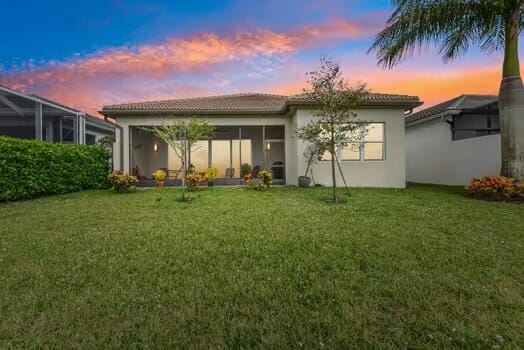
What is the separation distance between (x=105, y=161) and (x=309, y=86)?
9.51 m

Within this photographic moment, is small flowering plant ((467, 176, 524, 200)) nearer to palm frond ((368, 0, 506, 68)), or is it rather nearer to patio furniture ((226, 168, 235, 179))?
palm frond ((368, 0, 506, 68))

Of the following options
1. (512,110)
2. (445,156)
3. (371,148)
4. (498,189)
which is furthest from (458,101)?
(498,189)

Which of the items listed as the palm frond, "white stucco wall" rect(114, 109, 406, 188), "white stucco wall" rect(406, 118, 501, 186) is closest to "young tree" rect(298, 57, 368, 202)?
the palm frond

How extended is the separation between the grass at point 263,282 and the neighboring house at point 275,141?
6.77 m

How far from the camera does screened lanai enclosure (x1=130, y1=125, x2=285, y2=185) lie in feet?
53.2

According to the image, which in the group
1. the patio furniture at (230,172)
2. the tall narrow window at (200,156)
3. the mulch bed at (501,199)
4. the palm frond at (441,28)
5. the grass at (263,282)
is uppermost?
the palm frond at (441,28)

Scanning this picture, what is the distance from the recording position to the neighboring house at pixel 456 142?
12977 millimetres

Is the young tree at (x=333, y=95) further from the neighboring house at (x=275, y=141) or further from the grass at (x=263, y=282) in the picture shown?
the grass at (x=263, y=282)

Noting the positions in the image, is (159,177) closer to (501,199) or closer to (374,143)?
(374,143)

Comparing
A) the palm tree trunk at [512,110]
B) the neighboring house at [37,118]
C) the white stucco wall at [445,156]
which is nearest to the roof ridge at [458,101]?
the white stucco wall at [445,156]

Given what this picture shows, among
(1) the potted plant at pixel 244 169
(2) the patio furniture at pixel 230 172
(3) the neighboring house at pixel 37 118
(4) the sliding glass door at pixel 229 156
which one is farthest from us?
(4) the sliding glass door at pixel 229 156

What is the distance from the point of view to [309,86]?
30.9 feet

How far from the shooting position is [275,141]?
632 inches

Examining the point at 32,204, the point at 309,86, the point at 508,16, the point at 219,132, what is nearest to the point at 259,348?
the point at 309,86
